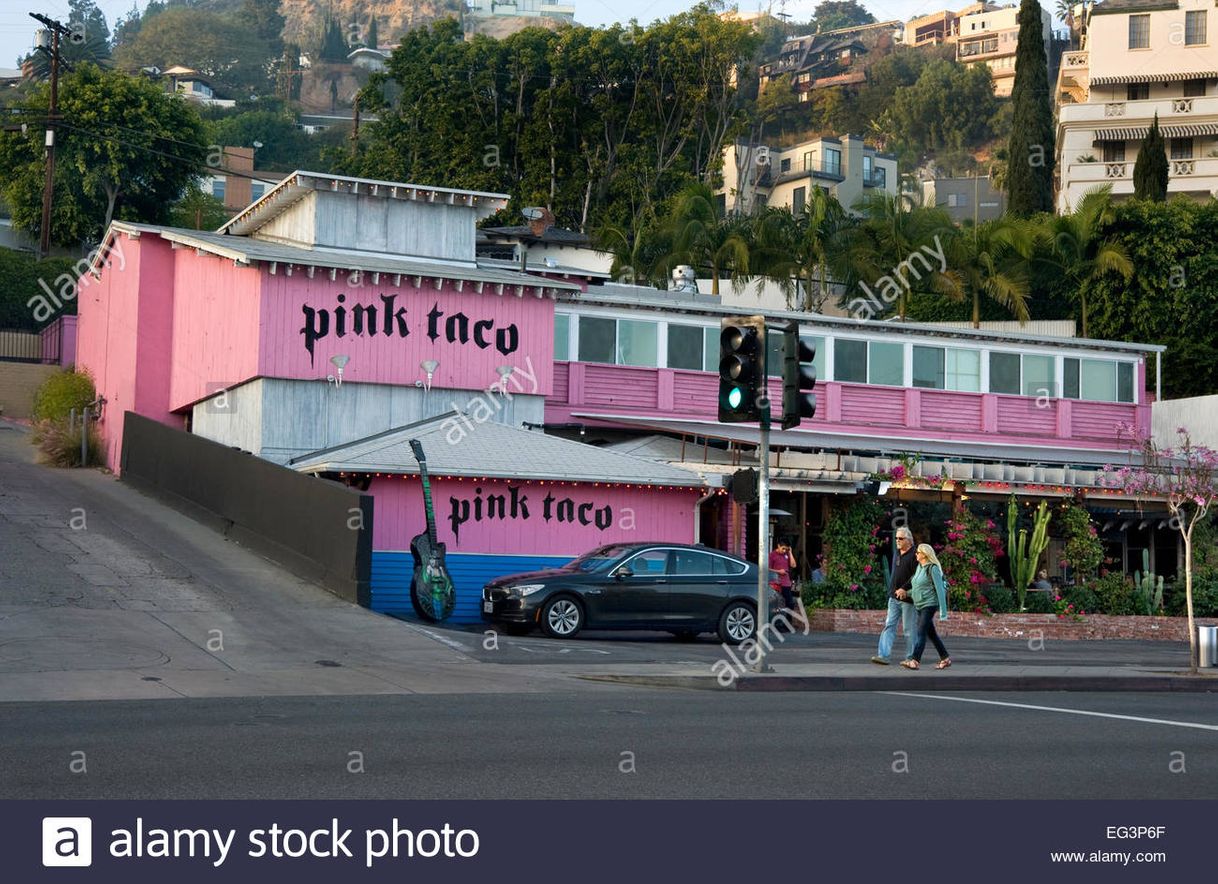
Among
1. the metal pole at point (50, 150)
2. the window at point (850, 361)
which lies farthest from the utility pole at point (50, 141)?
the window at point (850, 361)

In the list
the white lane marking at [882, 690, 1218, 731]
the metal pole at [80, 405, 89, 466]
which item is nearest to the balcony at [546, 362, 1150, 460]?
the metal pole at [80, 405, 89, 466]

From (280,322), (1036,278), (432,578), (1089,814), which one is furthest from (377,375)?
(1036,278)

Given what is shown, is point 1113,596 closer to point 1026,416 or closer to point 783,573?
point 783,573

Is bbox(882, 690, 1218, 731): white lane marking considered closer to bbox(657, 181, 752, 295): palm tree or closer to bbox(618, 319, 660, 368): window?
bbox(618, 319, 660, 368): window

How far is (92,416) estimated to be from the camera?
36.6 meters

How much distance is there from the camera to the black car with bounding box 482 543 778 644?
884 inches

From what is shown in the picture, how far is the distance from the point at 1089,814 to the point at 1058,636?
65.5ft

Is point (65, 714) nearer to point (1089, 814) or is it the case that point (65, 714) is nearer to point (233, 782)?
point (233, 782)

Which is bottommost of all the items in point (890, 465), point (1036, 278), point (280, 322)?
point (890, 465)

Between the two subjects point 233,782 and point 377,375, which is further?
point 377,375

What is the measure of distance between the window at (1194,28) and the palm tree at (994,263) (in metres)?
34.0

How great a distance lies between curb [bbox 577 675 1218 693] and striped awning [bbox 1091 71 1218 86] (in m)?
63.4

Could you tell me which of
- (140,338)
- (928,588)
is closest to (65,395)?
(140,338)

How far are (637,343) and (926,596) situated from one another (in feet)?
53.2
